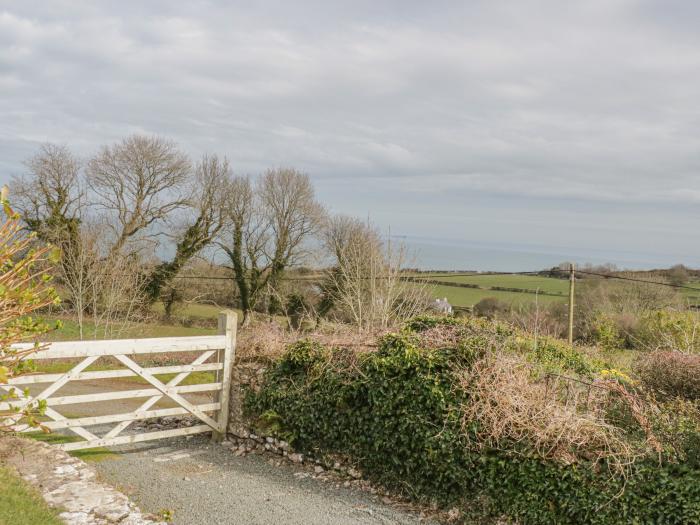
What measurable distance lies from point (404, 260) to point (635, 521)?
15.8 metres

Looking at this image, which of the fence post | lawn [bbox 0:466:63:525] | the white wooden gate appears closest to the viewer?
lawn [bbox 0:466:63:525]

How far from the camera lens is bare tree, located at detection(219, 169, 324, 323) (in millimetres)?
36969

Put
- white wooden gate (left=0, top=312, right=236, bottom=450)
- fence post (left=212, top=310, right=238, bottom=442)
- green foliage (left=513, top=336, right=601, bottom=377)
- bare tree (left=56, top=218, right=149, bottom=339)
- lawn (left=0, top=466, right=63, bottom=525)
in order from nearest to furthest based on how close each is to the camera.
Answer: lawn (left=0, top=466, right=63, bottom=525)
white wooden gate (left=0, top=312, right=236, bottom=450)
fence post (left=212, top=310, right=238, bottom=442)
green foliage (left=513, top=336, right=601, bottom=377)
bare tree (left=56, top=218, right=149, bottom=339)

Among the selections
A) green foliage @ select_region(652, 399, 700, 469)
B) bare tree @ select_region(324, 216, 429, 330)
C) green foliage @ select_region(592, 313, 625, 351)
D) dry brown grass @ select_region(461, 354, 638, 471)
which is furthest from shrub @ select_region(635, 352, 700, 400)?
green foliage @ select_region(592, 313, 625, 351)

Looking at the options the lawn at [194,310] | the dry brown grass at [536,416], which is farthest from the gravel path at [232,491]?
the lawn at [194,310]

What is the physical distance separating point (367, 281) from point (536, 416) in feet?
59.4

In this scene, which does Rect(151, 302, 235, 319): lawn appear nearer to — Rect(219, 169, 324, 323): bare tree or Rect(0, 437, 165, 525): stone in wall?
Rect(219, 169, 324, 323): bare tree

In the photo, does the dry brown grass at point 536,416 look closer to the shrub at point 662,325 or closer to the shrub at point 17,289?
the shrub at point 17,289

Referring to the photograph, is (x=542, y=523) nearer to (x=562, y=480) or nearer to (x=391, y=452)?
(x=562, y=480)

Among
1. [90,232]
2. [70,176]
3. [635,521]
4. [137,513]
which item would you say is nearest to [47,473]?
[137,513]

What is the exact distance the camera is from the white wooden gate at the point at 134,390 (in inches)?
301

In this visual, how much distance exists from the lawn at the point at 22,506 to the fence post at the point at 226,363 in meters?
4.11

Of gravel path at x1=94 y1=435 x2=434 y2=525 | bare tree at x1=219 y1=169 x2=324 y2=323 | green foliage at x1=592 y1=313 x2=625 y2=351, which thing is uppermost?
bare tree at x1=219 y1=169 x2=324 y2=323

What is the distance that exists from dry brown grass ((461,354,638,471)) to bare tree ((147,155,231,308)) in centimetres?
2978
